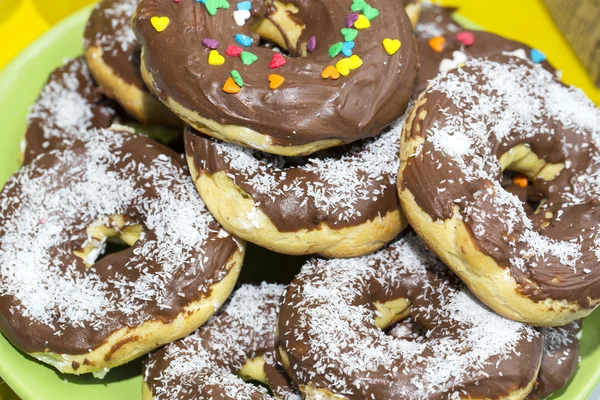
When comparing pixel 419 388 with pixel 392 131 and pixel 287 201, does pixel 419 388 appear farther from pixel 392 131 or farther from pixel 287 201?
pixel 392 131

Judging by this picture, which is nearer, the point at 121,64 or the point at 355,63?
the point at 355,63

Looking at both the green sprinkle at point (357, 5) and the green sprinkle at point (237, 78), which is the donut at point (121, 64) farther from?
the green sprinkle at point (357, 5)

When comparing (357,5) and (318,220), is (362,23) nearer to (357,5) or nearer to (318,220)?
(357,5)

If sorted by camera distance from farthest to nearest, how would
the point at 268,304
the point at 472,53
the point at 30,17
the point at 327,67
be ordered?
the point at 30,17 → the point at 472,53 → the point at 268,304 → the point at 327,67

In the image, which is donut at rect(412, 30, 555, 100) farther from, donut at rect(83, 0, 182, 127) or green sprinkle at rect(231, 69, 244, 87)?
donut at rect(83, 0, 182, 127)

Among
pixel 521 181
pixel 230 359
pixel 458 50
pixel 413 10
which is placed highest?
pixel 413 10

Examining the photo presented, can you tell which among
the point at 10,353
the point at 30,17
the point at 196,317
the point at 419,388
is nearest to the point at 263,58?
the point at 196,317

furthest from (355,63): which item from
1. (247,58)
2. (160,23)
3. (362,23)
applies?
(160,23)
